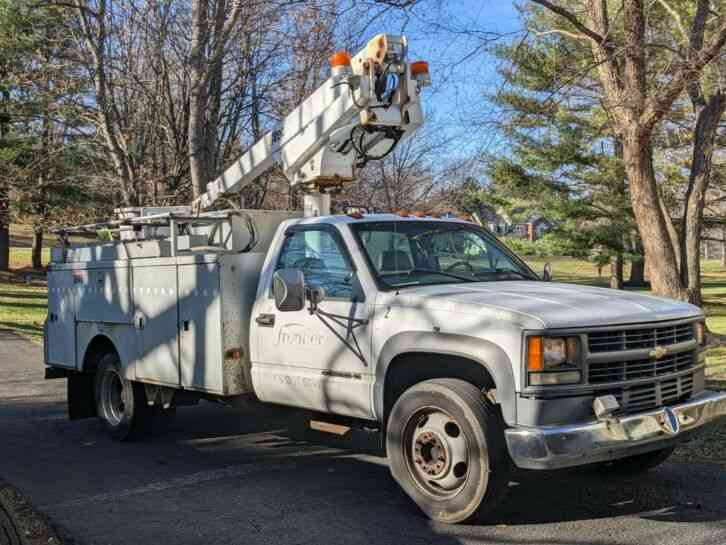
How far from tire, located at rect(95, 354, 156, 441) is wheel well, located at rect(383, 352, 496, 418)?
342 cm

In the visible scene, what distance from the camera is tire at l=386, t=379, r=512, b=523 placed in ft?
17.3

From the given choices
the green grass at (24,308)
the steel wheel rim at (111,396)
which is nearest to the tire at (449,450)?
the steel wheel rim at (111,396)

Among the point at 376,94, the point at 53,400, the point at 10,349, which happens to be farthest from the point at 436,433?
the point at 10,349

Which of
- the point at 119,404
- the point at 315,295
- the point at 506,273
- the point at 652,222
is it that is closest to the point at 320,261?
the point at 315,295

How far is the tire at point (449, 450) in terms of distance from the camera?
5258mm

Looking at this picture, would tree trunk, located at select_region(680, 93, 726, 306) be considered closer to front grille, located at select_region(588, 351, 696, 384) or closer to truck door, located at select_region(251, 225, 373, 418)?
front grille, located at select_region(588, 351, 696, 384)

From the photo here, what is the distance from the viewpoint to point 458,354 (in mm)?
5395

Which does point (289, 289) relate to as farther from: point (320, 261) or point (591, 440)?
point (591, 440)

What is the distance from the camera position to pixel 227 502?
611cm

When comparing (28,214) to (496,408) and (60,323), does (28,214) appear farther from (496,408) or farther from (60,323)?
(496,408)

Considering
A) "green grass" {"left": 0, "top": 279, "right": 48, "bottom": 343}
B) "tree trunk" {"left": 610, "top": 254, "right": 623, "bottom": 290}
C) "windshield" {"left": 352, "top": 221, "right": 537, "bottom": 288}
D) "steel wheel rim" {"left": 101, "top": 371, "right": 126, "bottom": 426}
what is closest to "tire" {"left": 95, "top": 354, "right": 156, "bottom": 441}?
"steel wheel rim" {"left": 101, "top": 371, "right": 126, "bottom": 426}

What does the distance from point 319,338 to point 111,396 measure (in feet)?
11.5

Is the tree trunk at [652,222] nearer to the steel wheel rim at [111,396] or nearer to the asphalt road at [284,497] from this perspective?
the asphalt road at [284,497]

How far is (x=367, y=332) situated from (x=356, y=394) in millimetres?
462
